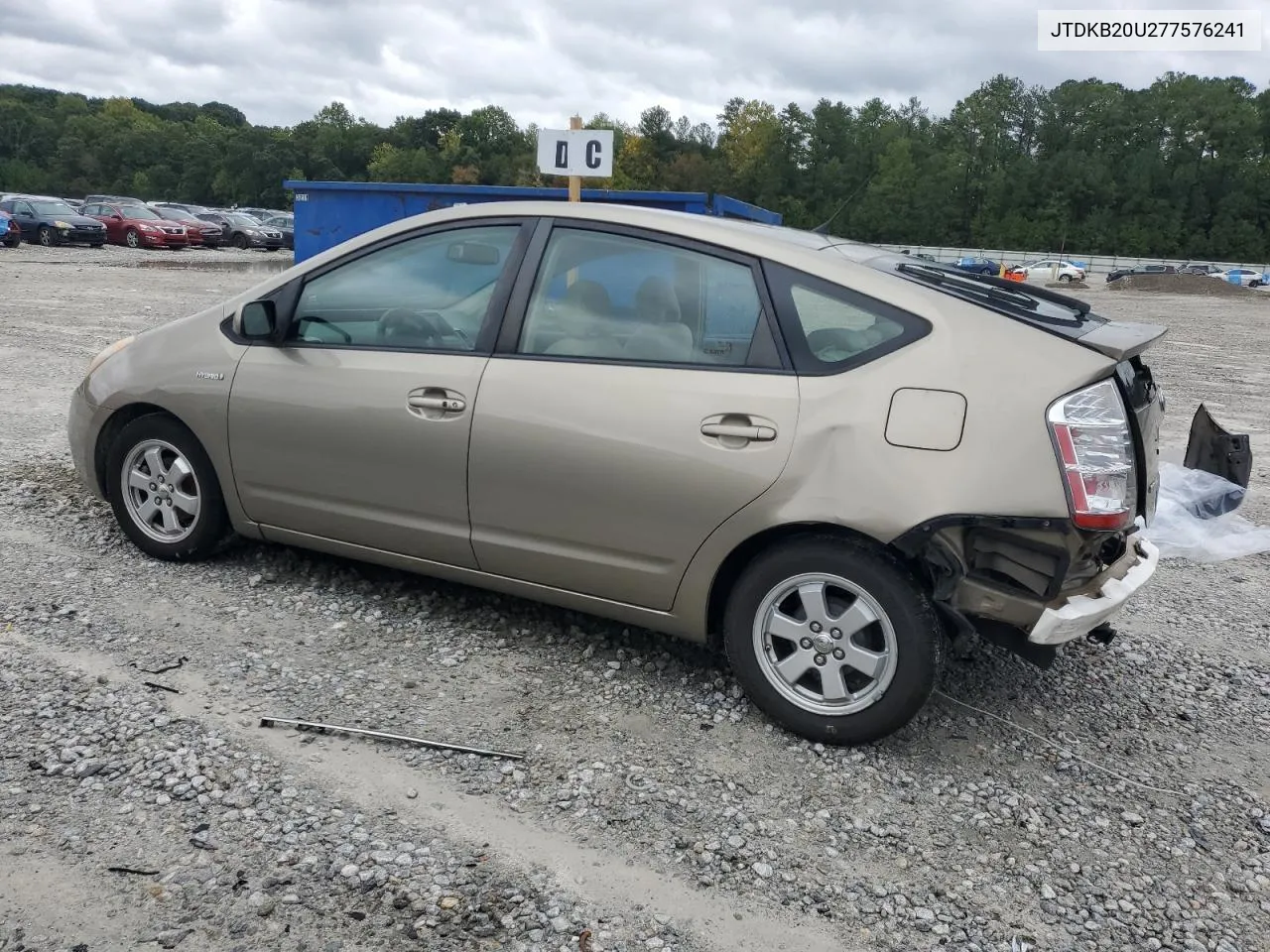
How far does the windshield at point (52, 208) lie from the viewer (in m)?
30.9

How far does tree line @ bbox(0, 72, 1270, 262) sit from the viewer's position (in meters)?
90.8

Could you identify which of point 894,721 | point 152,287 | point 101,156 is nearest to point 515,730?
point 894,721

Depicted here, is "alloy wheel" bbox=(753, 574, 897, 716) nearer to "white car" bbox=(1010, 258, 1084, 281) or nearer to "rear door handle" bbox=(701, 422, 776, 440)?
"rear door handle" bbox=(701, 422, 776, 440)

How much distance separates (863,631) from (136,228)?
35657mm

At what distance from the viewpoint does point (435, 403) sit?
383cm

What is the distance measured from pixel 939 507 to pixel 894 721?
0.70 meters

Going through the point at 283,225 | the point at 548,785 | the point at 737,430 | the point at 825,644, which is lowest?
the point at 548,785

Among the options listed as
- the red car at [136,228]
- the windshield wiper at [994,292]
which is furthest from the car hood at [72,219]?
the windshield wiper at [994,292]

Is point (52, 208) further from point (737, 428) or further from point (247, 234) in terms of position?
point (737, 428)

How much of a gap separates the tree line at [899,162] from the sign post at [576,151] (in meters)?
73.3

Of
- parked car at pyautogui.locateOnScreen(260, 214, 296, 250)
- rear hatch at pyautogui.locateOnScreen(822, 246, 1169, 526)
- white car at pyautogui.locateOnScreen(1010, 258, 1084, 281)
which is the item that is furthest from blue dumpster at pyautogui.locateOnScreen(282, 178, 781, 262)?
white car at pyautogui.locateOnScreen(1010, 258, 1084, 281)

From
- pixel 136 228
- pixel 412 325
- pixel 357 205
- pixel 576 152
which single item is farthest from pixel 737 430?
pixel 136 228

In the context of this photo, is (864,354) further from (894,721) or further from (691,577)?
(894,721)

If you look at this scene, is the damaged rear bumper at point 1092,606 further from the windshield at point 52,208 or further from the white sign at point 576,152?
the windshield at point 52,208
